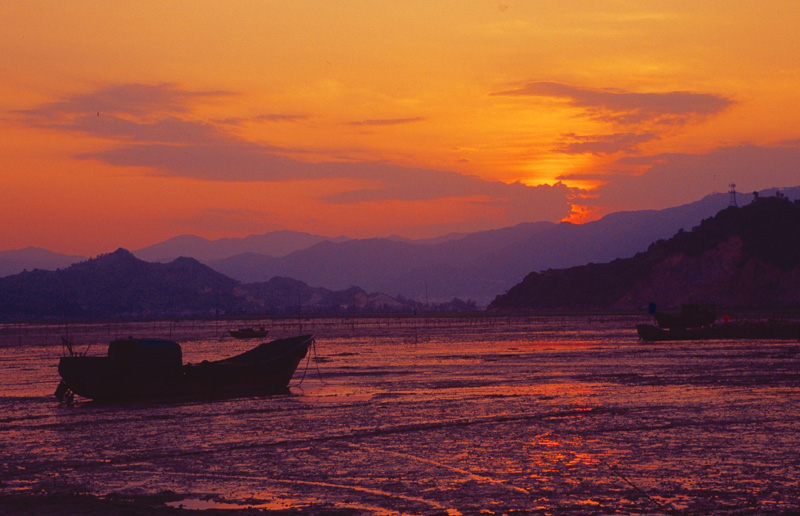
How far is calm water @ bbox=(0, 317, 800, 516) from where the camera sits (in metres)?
16.1

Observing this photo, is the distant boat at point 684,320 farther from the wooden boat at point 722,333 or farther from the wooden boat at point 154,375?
the wooden boat at point 154,375

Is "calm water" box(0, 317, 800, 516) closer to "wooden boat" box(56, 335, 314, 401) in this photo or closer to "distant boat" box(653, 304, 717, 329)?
"wooden boat" box(56, 335, 314, 401)

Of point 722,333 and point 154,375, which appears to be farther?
point 722,333

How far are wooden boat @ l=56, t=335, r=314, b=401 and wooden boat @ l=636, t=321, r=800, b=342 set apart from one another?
47.8 meters

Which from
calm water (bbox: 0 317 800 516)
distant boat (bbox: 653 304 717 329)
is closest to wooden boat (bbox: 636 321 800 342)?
distant boat (bbox: 653 304 717 329)

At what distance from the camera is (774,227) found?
635 feet

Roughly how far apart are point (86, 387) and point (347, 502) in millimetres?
23102

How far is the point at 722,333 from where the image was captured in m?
87.7

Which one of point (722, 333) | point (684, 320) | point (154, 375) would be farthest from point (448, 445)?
point (684, 320)

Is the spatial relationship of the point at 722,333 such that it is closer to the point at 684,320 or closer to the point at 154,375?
the point at 684,320

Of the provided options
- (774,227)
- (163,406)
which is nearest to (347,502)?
(163,406)

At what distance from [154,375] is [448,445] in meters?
18.8

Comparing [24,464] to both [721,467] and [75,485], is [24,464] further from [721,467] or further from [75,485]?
[721,467]

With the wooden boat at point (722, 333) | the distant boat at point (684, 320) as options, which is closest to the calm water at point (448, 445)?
the wooden boat at point (722, 333)
